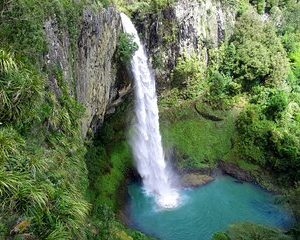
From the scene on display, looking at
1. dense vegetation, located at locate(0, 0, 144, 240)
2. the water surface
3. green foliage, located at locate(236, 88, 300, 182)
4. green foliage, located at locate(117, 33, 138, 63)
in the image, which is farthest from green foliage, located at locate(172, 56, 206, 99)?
dense vegetation, located at locate(0, 0, 144, 240)

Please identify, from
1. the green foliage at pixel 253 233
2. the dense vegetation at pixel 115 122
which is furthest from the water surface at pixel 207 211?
the green foliage at pixel 253 233

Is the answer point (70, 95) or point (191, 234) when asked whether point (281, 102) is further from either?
point (70, 95)

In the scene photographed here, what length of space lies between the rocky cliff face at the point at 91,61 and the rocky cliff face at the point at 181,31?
15.2 ft

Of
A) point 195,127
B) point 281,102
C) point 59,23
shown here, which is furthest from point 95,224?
point 281,102

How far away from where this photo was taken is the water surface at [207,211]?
20.9 m

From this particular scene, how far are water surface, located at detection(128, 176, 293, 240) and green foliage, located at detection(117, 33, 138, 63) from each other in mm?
7561

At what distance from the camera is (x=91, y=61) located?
58.9 ft

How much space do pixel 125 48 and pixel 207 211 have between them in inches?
381

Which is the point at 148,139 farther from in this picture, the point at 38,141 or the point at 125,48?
the point at 38,141

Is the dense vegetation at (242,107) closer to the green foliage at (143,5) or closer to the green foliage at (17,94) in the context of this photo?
the green foliage at (143,5)

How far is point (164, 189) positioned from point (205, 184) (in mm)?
2617

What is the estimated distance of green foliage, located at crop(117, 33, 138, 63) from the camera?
21.4 m

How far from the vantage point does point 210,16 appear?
29875 mm

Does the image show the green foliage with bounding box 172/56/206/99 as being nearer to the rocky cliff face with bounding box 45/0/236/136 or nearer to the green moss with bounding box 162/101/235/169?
the rocky cliff face with bounding box 45/0/236/136
